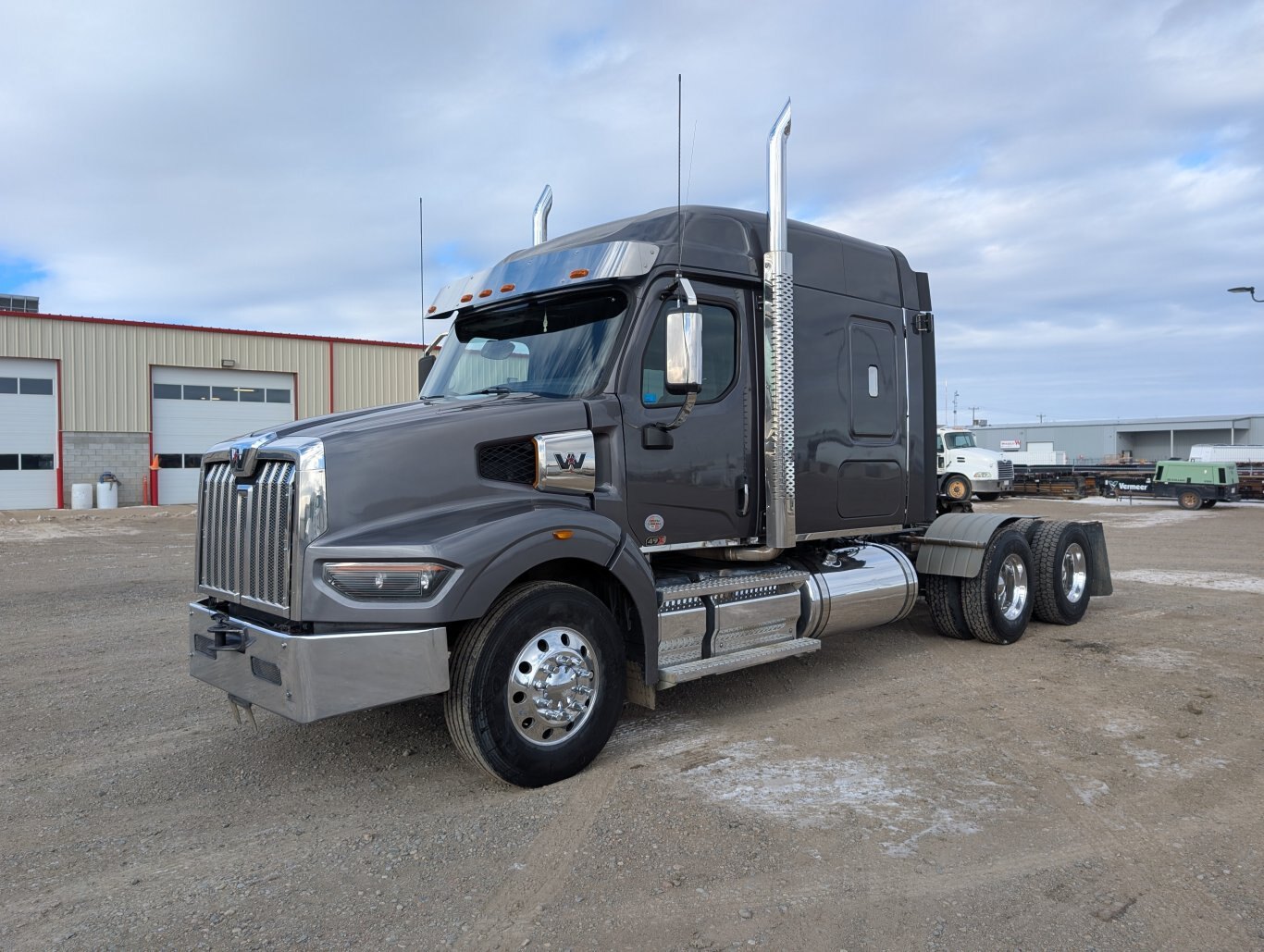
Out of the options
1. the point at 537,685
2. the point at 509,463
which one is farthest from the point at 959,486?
the point at 537,685

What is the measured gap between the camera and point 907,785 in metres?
4.29

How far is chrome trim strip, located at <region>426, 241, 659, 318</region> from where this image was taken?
487 cm

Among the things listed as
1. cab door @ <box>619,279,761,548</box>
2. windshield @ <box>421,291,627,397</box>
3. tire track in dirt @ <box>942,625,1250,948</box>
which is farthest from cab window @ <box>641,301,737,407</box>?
tire track in dirt @ <box>942,625,1250,948</box>

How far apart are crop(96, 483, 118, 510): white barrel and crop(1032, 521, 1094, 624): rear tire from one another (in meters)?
25.4

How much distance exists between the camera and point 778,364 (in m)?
5.55

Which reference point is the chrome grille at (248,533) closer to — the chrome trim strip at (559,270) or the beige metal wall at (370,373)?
the chrome trim strip at (559,270)

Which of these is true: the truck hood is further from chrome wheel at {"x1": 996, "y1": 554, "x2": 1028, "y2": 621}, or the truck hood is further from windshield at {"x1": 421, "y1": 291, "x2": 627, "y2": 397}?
chrome wheel at {"x1": 996, "y1": 554, "x2": 1028, "y2": 621}

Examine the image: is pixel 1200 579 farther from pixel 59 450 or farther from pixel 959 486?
pixel 59 450

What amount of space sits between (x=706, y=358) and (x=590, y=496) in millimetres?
1210

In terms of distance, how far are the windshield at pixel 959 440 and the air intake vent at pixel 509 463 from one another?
91.7 ft

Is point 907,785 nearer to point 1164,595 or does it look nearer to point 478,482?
point 478,482

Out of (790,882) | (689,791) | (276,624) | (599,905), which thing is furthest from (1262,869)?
(276,624)

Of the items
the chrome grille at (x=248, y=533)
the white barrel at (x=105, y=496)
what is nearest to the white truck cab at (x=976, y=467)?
the white barrel at (x=105, y=496)

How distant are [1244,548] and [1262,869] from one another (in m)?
14.7
